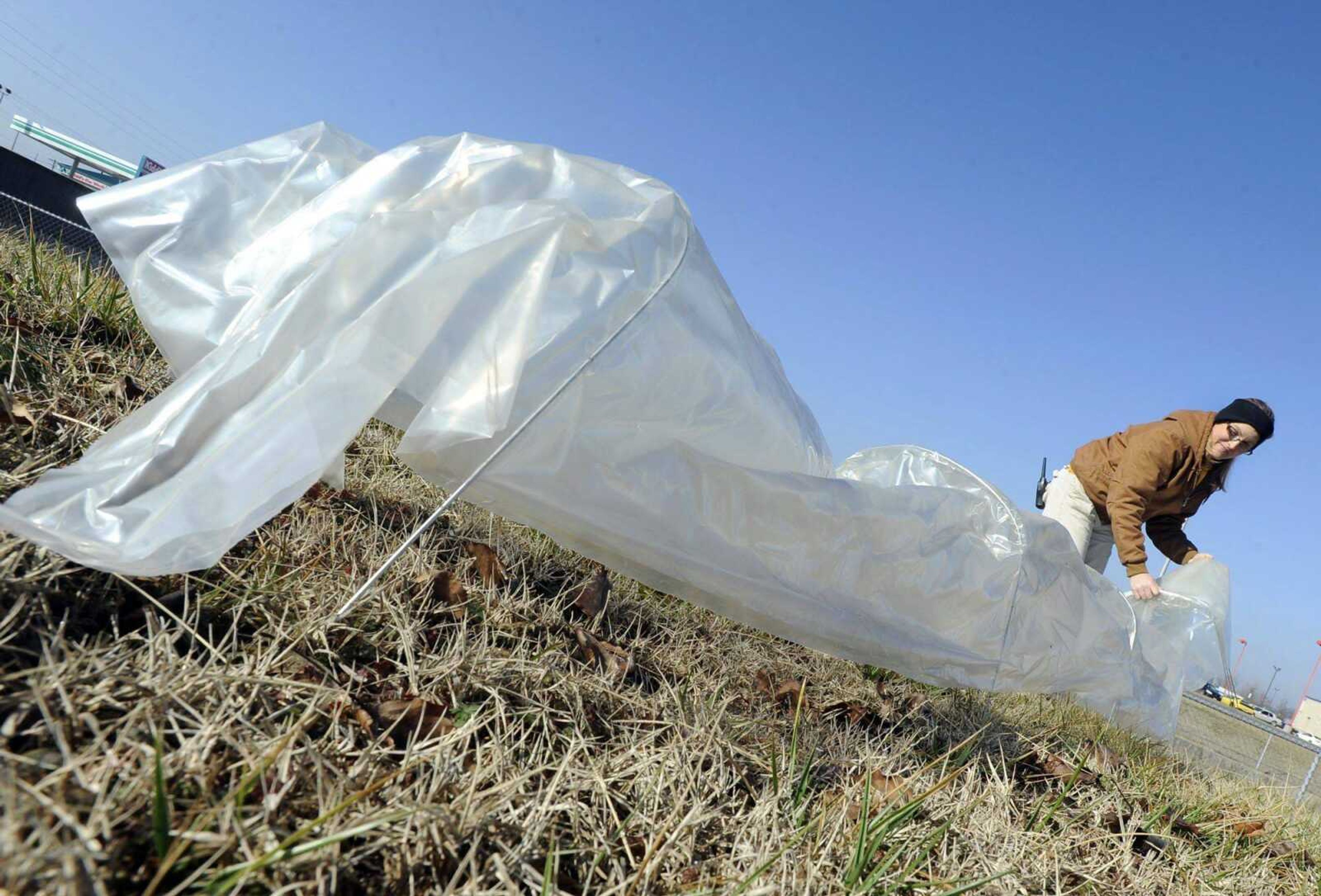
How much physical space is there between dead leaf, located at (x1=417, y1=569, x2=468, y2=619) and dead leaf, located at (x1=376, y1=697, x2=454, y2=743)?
37cm

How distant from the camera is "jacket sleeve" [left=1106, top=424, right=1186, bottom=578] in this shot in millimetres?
3336

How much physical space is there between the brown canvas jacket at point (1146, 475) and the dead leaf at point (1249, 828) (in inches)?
43.9

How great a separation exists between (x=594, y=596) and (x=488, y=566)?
27 centimetres

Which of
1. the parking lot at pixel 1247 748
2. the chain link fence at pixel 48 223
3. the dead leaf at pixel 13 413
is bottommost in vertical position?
the parking lot at pixel 1247 748

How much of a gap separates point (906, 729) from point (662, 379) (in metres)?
1.16

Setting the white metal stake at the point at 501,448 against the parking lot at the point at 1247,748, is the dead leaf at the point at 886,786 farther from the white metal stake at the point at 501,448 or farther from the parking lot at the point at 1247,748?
the parking lot at the point at 1247,748

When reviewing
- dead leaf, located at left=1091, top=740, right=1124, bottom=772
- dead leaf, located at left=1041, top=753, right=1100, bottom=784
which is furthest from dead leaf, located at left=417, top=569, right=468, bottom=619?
dead leaf, located at left=1091, top=740, right=1124, bottom=772

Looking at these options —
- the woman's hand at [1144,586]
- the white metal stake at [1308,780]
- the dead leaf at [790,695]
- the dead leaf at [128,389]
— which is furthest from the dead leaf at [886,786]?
the white metal stake at [1308,780]

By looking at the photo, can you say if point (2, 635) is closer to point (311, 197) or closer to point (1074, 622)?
point (311, 197)

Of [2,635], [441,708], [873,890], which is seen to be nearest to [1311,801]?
[873,890]

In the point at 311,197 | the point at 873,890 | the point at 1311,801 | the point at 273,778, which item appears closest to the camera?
the point at 273,778

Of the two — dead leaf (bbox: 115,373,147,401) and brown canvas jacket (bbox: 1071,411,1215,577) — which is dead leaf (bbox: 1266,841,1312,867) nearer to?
brown canvas jacket (bbox: 1071,411,1215,577)

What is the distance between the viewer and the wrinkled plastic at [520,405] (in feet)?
4.27

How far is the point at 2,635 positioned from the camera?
100 centimetres
